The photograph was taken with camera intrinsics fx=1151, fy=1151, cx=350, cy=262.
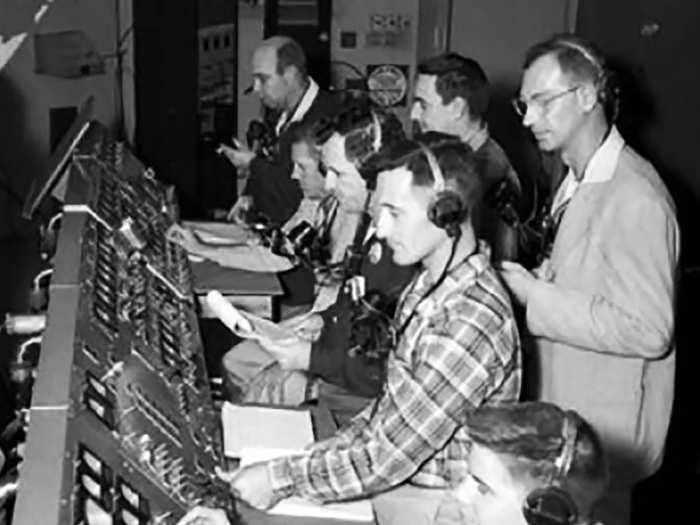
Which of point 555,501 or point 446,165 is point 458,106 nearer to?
point 446,165

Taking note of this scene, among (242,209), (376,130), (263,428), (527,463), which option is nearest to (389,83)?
(242,209)

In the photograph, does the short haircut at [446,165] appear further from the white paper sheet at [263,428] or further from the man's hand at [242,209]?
the man's hand at [242,209]

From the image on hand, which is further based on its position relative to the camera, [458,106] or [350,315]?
[458,106]

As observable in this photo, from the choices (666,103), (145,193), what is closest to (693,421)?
(666,103)

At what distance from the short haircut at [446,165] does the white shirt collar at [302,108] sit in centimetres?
231

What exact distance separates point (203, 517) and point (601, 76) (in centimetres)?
146

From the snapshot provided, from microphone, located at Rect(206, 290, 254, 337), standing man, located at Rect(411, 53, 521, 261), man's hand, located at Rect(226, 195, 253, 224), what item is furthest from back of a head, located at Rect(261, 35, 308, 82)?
microphone, located at Rect(206, 290, 254, 337)

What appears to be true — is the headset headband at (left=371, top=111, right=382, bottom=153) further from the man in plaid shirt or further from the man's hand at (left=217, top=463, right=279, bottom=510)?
the man's hand at (left=217, top=463, right=279, bottom=510)

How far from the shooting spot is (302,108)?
459cm

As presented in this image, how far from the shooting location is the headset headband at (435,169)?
219 centimetres

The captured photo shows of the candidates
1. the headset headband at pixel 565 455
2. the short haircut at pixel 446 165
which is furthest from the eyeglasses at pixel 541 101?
the headset headband at pixel 565 455

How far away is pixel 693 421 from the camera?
4.70m

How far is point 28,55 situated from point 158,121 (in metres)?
0.98

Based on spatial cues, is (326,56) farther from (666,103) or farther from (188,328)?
(188,328)
